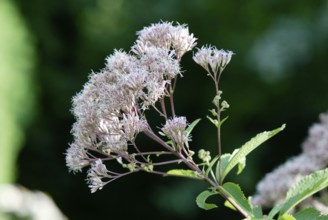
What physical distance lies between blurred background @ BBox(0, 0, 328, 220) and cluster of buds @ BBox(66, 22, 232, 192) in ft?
13.6

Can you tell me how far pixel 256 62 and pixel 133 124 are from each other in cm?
468

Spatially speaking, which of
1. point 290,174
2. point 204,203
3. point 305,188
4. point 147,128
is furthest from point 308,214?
point 290,174

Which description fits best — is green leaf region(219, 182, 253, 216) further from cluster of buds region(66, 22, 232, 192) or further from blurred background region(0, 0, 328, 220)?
blurred background region(0, 0, 328, 220)

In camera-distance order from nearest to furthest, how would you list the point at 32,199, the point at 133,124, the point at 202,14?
the point at 133,124 → the point at 32,199 → the point at 202,14

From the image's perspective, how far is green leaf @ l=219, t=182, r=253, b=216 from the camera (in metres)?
1.04

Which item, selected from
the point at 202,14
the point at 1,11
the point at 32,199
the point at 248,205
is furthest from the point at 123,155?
the point at 202,14

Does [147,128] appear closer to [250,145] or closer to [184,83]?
[250,145]

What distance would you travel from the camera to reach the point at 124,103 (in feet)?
3.47

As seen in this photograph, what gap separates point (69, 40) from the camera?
260 inches

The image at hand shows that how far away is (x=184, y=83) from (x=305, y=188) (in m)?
5.11

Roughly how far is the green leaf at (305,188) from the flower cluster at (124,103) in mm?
177

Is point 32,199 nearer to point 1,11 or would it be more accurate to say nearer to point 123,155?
point 1,11

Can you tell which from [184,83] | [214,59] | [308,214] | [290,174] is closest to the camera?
[308,214]

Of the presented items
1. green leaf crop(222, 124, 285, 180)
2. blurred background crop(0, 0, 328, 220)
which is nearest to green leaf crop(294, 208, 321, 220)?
green leaf crop(222, 124, 285, 180)
